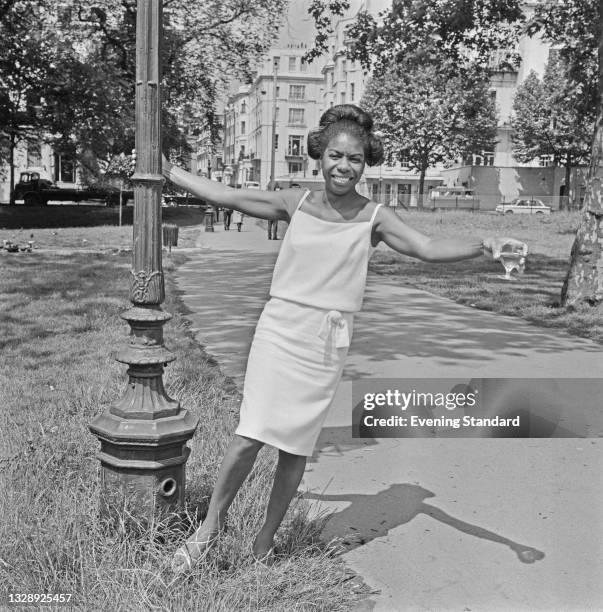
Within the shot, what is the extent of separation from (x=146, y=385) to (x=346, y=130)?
4.45ft

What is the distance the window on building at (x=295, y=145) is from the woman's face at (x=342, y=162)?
325 ft

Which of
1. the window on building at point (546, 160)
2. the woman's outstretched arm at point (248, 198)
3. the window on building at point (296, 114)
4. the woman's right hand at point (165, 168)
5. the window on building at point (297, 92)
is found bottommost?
the woman's outstretched arm at point (248, 198)

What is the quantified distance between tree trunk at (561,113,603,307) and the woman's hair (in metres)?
9.33

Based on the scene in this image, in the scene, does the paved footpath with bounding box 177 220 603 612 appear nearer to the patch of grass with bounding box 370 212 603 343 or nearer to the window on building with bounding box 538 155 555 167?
the patch of grass with bounding box 370 212 603 343

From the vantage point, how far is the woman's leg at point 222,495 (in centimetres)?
309

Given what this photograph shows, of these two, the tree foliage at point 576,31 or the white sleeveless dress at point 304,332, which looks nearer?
the white sleeveless dress at point 304,332

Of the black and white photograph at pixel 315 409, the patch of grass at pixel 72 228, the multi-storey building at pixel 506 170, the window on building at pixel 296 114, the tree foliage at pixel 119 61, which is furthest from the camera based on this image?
the window on building at pixel 296 114

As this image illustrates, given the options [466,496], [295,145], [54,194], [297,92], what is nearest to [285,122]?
[295,145]

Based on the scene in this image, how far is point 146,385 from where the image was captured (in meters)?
3.50

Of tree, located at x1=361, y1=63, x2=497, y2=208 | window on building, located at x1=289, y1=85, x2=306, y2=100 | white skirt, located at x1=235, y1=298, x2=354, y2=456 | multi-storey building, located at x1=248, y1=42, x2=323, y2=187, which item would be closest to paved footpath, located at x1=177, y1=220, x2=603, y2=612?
white skirt, located at x1=235, y1=298, x2=354, y2=456

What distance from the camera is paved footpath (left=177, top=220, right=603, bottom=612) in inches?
138

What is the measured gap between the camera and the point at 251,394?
10.1 ft

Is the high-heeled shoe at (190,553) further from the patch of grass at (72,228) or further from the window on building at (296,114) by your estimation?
the window on building at (296,114)

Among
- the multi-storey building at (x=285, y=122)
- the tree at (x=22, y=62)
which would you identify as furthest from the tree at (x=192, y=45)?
the multi-storey building at (x=285, y=122)
